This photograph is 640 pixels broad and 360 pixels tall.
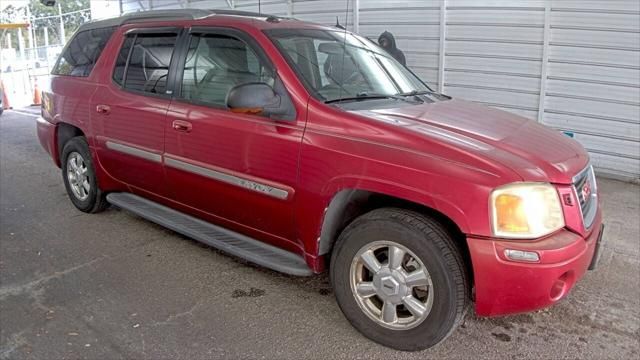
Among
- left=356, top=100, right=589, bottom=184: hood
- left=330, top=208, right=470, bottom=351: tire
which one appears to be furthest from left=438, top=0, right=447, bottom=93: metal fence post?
left=330, top=208, right=470, bottom=351: tire

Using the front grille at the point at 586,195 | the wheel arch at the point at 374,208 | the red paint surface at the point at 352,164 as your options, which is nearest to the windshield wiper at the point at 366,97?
the red paint surface at the point at 352,164

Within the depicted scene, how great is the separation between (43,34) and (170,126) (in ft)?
79.0

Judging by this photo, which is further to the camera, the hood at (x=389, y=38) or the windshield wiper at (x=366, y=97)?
the hood at (x=389, y=38)

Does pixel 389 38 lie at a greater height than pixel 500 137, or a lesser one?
greater

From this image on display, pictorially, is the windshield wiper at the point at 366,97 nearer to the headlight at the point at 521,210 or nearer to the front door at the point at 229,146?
the front door at the point at 229,146

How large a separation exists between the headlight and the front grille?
30 cm

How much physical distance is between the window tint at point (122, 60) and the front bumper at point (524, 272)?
3343 mm

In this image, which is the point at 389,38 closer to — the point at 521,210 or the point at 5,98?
the point at 521,210

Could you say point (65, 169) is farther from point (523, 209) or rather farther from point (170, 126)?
point (523, 209)

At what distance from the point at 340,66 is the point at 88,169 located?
275 cm

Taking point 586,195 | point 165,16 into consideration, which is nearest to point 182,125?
point 165,16

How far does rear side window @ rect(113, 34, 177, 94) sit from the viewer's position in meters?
4.09

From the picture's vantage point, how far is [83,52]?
5.09m

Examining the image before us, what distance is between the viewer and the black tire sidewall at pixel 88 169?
4.93m
